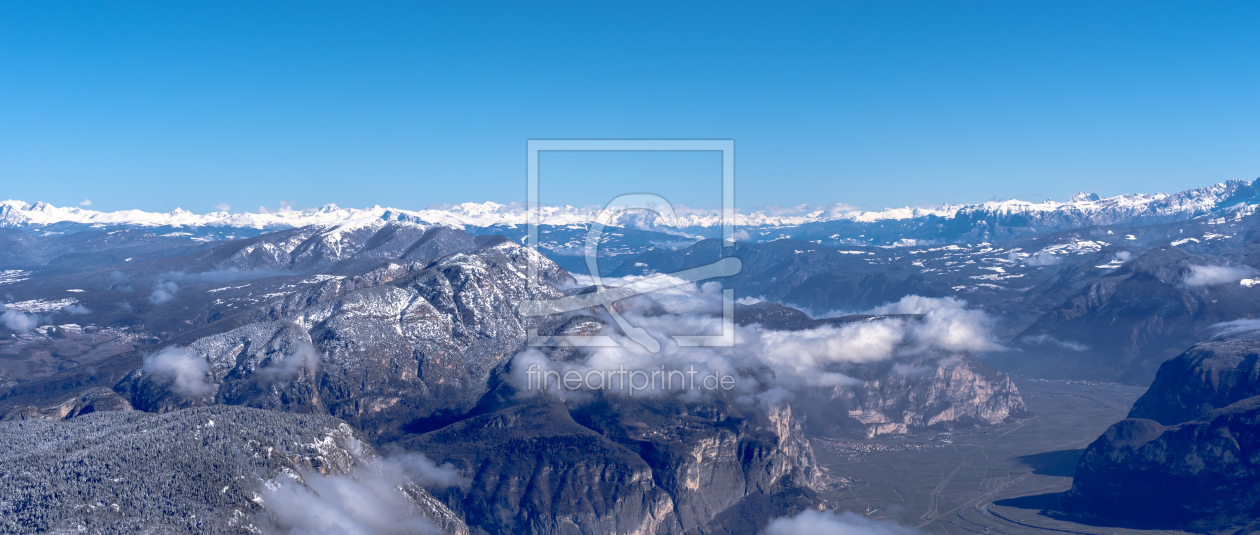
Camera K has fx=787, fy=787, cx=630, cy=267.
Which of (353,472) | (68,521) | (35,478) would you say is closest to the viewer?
(68,521)

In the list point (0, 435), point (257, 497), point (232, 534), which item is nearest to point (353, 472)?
point (257, 497)

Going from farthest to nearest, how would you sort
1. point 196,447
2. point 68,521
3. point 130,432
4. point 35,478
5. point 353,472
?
point 353,472 → point 130,432 → point 196,447 → point 35,478 → point 68,521

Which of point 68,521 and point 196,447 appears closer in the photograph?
point 68,521

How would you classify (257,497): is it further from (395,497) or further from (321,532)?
(395,497)

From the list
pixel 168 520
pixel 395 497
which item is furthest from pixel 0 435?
pixel 395 497

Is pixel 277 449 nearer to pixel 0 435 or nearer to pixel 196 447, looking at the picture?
pixel 196 447

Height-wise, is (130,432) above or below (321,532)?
above
